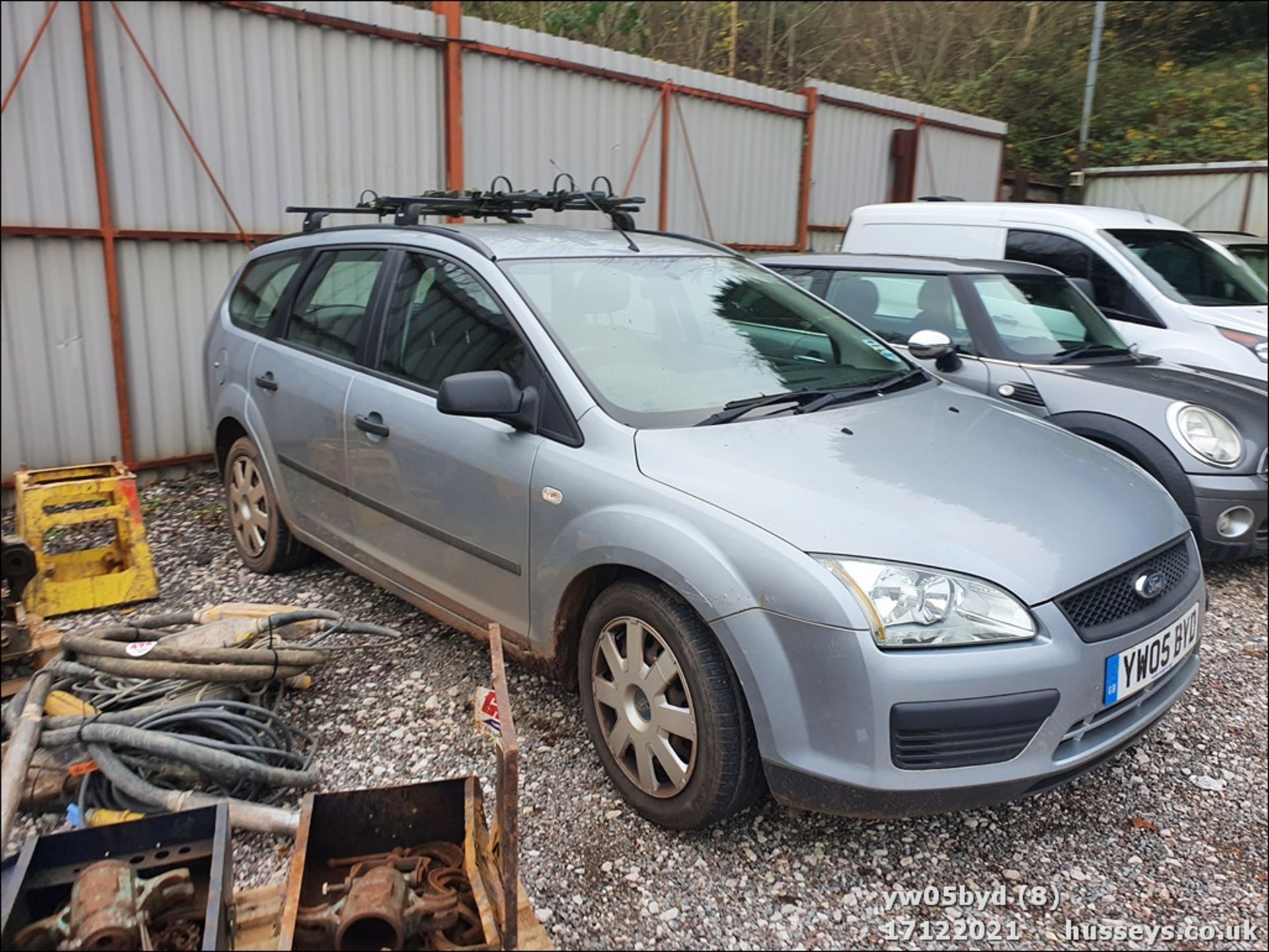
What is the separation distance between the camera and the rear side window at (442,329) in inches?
127

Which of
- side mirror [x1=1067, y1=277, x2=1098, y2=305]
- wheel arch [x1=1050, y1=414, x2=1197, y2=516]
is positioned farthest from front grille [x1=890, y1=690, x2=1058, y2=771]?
side mirror [x1=1067, y1=277, x2=1098, y2=305]

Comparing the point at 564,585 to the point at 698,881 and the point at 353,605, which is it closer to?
the point at 698,881

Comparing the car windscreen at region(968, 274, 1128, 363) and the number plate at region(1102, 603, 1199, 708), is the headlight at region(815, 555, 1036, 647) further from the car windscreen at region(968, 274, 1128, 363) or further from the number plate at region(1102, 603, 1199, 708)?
the car windscreen at region(968, 274, 1128, 363)

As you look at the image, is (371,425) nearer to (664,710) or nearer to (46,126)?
(664,710)

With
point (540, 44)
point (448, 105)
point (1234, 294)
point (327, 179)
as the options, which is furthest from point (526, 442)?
point (1234, 294)

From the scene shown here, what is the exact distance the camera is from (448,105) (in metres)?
6.95

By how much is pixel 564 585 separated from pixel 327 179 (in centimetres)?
466

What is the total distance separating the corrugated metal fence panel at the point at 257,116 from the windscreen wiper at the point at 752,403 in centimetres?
437

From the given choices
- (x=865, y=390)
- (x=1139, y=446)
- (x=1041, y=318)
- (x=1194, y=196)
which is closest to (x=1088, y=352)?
(x=1041, y=318)

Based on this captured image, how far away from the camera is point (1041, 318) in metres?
5.54

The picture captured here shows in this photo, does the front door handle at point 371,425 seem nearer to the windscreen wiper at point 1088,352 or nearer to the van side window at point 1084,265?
the windscreen wiper at point 1088,352

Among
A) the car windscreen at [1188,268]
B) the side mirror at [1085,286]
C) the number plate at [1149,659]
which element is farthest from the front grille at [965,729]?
the car windscreen at [1188,268]

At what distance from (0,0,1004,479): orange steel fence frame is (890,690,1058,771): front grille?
520 cm

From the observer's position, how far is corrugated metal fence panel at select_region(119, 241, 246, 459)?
18.9 ft
